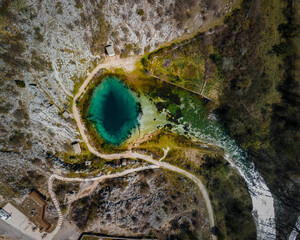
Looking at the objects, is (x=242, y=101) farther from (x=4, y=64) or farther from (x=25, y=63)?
(x=4, y=64)

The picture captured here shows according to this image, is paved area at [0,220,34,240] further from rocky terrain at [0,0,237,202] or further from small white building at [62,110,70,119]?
small white building at [62,110,70,119]

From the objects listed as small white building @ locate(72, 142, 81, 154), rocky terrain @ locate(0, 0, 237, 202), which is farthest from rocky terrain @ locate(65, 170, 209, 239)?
rocky terrain @ locate(0, 0, 237, 202)

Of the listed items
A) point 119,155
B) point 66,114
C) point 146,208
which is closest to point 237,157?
point 146,208

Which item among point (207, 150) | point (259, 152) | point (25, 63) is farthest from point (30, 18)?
point (259, 152)

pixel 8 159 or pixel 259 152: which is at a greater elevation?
pixel 259 152

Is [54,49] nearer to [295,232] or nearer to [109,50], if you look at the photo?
[109,50]

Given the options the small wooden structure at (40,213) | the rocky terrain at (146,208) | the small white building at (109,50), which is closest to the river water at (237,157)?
the rocky terrain at (146,208)
